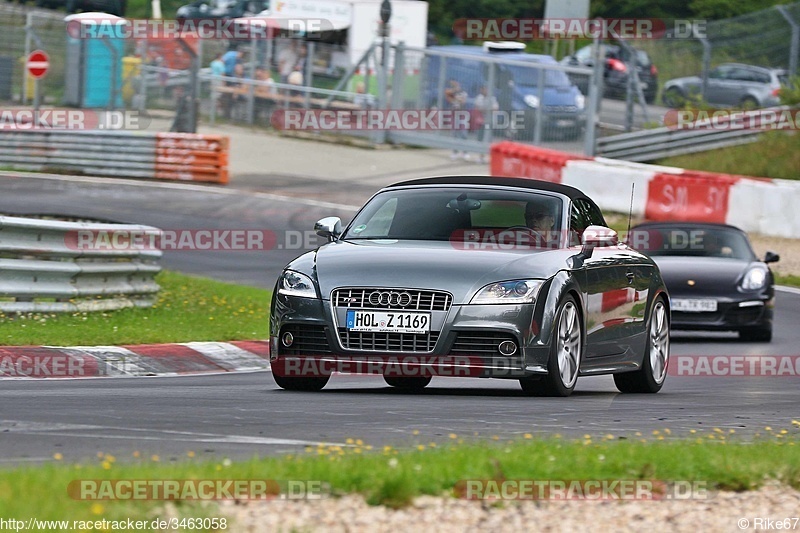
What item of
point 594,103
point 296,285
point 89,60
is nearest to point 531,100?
point 594,103

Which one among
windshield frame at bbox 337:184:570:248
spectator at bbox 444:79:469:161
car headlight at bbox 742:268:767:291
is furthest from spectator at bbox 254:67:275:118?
windshield frame at bbox 337:184:570:248

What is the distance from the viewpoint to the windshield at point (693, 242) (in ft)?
58.8

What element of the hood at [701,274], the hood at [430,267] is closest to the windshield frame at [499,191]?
the hood at [430,267]

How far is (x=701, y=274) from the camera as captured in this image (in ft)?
56.1

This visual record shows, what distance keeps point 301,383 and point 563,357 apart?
66.7 inches

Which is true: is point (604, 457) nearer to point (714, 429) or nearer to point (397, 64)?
point (714, 429)

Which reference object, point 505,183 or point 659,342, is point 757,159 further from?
point 505,183

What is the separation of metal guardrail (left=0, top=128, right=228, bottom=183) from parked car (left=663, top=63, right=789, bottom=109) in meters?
9.66

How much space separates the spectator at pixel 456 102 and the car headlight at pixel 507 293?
85.6ft

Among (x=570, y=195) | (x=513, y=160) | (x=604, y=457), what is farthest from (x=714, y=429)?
(x=513, y=160)

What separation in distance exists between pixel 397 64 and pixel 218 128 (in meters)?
4.69

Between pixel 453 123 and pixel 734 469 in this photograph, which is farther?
pixel 453 123

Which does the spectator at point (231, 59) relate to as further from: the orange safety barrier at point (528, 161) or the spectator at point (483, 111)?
the orange safety barrier at point (528, 161)

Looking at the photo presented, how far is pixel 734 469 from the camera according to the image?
6453 millimetres
